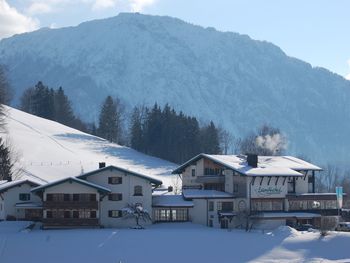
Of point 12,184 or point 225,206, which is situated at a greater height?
point 12,184

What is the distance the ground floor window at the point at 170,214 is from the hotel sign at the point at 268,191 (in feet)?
26.0

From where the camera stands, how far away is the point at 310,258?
5212 cm

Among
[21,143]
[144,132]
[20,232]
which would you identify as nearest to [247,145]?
[144,132]

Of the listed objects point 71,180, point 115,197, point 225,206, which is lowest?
point 225,206

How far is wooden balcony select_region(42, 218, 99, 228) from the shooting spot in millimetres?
63188

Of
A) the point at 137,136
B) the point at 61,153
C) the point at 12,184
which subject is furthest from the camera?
the point at 137,136

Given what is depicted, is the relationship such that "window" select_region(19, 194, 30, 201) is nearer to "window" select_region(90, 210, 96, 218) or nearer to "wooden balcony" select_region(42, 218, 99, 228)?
"wooden balcony" select_region(42, 218, 99, 228)

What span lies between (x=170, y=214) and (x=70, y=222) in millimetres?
10901

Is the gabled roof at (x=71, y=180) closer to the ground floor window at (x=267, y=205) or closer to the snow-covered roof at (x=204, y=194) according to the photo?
the snow-covered roof at (x=204, y=194)

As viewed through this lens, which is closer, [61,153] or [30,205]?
[30,205]

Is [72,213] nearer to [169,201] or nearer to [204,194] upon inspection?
[169,201]

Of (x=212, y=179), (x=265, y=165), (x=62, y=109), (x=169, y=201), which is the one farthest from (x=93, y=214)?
(x=62, y=109)

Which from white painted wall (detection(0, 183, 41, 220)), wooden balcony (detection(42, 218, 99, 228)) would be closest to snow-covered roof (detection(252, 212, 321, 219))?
wooden balcony (detection(42, 218, 99, 228))

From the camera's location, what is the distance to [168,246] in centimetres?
5381
